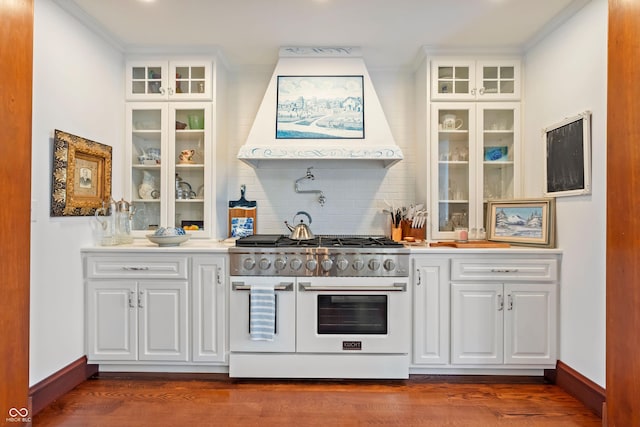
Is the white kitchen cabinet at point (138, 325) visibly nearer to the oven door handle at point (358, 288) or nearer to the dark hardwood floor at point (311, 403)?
the dark hardwood floor at point (311, 403)

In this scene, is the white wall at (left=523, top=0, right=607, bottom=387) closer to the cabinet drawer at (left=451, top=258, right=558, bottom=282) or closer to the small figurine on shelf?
the cabinet drawer at (left=451, top=258, right=558, bottom=282)

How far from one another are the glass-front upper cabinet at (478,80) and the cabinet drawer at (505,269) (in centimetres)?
138

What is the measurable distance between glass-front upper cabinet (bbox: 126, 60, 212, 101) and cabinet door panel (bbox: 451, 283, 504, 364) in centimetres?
258

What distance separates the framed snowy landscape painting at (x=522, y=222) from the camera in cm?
257

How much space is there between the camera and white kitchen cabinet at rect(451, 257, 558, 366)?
2.49 meters

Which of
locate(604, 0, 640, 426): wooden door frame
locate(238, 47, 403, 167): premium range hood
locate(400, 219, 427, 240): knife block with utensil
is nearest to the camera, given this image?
locate(604, 0, 640, 426): wooden door frame

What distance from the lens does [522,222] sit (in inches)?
107

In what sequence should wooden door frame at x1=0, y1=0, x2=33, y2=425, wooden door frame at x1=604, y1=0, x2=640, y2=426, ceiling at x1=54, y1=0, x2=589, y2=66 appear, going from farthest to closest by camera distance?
ceiling at x1=54, y1=0, x2=589, y2=66, wooden door frame at x1=0, y1=0, x2=33, y2=425, wooden door frame at x1=604, y1=0, x2=640, y2=426

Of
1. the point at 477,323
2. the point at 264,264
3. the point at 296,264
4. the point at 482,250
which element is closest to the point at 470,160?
the point at 482,250

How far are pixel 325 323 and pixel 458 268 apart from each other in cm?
102

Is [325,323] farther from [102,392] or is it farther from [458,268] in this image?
[102,392]

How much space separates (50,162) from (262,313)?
1644 mm

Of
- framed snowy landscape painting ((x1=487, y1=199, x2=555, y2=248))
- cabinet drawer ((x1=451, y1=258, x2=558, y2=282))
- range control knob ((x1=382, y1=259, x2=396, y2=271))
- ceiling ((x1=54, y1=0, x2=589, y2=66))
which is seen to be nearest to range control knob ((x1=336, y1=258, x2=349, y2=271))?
range control knob ((x1=382, y1=259, x2=396, y2=271))

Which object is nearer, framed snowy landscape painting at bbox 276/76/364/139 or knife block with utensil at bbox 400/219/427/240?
framed snowy landscape painting at bbox 276/76/364/139
